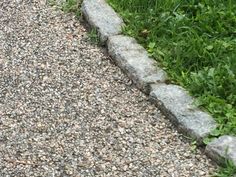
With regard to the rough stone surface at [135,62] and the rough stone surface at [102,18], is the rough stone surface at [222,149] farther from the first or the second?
the rough stone surface at [102,18]

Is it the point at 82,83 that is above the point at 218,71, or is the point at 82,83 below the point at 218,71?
below

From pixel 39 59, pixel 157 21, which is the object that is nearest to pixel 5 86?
pixel 39 59

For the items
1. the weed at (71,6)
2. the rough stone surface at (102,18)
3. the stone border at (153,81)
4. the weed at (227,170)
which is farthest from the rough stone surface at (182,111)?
the weed at (71,6)

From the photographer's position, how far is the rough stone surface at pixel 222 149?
2.80 metres

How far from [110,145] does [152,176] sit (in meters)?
0.29

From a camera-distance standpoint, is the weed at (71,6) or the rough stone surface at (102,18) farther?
the weed at (71,6)

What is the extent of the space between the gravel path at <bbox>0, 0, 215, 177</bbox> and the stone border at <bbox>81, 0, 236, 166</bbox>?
0.19 ft

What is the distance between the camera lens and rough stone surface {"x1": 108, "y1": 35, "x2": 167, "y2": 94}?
3.36 metres

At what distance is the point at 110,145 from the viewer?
9.71 feet

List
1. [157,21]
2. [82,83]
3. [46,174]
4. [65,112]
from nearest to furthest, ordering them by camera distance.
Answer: [46,174] → [65,112] → [82,83] → [157,21]

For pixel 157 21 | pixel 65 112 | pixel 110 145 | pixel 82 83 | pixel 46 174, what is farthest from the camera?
pixel 157 21

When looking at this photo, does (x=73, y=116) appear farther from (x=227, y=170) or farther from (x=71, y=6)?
(x=71, y=6)

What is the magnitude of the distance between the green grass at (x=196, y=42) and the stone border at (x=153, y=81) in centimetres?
5

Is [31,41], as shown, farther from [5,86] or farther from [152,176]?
[152,176]
